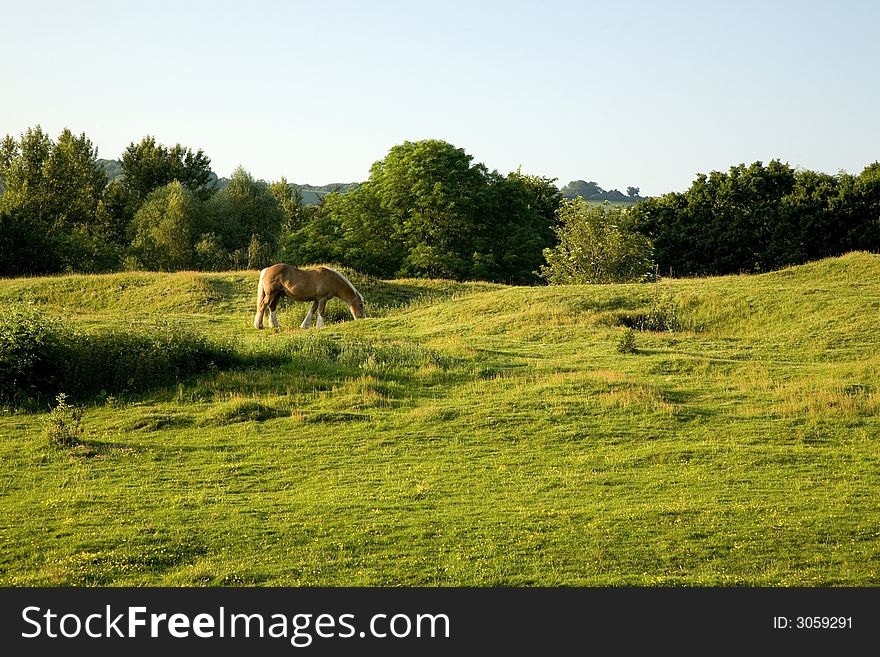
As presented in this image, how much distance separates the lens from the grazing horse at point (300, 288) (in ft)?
107

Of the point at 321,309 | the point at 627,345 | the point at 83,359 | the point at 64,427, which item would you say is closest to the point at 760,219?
the point at 321,309

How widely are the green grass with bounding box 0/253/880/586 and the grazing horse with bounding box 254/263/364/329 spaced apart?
346 cm

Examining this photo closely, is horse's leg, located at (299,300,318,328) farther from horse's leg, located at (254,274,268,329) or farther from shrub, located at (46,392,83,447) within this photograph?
shrub, located at (46,392,83,447)

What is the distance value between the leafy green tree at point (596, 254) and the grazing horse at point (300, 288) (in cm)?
1898

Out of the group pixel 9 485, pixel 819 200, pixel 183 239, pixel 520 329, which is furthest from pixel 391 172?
pixel 9 485

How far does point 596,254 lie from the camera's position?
49.2m

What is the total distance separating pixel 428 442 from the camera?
1703 centimetres

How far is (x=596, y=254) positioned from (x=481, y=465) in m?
34.9

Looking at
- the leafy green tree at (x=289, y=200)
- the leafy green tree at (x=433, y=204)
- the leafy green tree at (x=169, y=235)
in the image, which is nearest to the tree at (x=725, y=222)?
the leafy green tree at (x=433, y=204)

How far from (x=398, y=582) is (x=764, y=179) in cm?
6249

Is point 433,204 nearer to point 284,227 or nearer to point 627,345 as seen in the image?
point 284,227

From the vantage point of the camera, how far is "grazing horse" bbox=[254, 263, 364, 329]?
32.6m

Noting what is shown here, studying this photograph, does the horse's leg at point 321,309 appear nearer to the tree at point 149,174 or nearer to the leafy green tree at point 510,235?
the leafy green tree at point 510,235

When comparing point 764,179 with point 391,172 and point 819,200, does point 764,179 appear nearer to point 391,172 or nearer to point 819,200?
point 819,200
